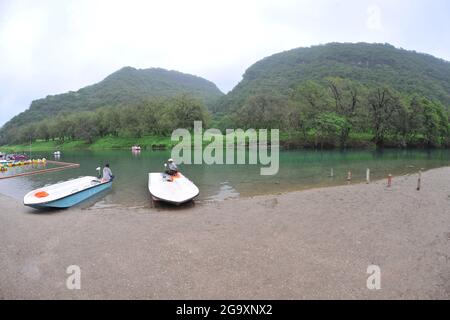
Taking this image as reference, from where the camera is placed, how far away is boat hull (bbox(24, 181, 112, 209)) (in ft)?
51.3

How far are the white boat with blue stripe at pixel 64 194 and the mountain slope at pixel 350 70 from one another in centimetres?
7866

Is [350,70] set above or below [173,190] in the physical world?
above

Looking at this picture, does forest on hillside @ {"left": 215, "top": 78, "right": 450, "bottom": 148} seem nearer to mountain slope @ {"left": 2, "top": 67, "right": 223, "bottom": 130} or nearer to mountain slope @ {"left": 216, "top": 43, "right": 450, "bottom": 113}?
mountain slope @ {"left": 216, "top": 43, "right": 450, "bottom": 113}

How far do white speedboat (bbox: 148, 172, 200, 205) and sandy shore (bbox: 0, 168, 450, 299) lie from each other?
73 cm

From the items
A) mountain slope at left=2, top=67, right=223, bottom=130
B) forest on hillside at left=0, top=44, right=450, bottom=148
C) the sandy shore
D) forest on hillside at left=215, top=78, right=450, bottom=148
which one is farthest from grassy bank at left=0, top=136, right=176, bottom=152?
the sandy shore

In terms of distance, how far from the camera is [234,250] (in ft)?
31.2

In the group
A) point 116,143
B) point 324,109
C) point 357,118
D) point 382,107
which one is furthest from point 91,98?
point 382,107

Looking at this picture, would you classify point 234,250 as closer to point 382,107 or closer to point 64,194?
point 64,194

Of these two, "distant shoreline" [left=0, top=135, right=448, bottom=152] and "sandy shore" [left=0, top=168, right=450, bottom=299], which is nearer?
"sandy shore" [left=0, top=168, right=450, bottom=299]

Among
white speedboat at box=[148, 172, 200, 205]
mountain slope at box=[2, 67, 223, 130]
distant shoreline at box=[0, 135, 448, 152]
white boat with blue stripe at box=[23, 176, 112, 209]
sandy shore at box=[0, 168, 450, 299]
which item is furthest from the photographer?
mountain slope at box=[2, 67, 223, 130]

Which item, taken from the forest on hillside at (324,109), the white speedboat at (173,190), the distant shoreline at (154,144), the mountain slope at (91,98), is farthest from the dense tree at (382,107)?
the mountain slope at (91,98)

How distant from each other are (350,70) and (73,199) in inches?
5236
